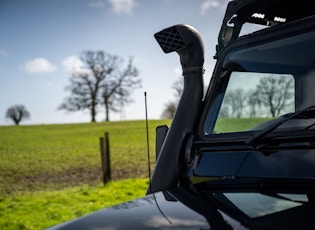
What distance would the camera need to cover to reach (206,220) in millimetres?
1478

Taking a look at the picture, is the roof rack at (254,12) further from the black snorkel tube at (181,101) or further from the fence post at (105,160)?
the fence post at (105,160)

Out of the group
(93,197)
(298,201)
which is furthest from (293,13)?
(93,197)

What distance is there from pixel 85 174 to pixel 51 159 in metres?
4.74

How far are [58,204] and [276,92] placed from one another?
730 centimetres

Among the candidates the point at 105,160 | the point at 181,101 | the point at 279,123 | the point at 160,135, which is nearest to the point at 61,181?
the point at 105,160

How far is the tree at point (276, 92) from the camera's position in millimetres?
2312

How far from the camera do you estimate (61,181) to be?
1310cm

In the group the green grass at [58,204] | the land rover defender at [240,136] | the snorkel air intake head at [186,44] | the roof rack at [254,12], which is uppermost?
the roof rack at [254,12]

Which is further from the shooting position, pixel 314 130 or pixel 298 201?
pixel 314 130

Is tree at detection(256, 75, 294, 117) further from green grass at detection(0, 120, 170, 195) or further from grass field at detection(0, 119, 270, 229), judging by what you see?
green grass at detection(0, 120, 170, 195)

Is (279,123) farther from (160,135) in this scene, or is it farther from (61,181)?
(61,181)

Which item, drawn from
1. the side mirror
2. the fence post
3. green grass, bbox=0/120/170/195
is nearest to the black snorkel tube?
the side mirror

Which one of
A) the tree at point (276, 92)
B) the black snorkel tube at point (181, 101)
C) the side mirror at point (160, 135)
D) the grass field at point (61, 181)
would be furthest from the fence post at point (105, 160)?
the tree at point (276, 92)

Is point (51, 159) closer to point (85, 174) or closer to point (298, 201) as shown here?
point (85, 174)
